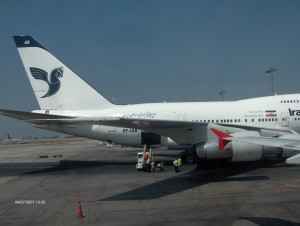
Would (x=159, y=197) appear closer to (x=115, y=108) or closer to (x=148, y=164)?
(x=148, y=164)

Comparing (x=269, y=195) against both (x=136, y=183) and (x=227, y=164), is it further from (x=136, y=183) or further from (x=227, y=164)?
(x=227, y=164)

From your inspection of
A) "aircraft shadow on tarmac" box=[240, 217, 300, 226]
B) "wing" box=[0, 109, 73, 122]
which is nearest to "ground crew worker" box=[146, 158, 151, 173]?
"wing" box=[0, 109, 73, 122]

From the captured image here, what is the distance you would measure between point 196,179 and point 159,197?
188 inches

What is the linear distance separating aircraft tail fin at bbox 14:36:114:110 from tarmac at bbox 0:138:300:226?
637cm

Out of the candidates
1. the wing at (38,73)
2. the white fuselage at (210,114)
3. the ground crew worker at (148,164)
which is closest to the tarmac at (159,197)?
the ground crew worker at (148,164)

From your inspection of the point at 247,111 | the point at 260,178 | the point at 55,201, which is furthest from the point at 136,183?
the point at 247,111

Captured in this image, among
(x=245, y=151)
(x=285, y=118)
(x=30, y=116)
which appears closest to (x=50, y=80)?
(x=30, y=116)

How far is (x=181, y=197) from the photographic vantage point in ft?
45.1

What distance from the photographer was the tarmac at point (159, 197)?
1075 cm

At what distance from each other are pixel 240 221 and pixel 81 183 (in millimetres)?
10886

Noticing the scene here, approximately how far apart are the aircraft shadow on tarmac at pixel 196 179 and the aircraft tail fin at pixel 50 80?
1099 cm

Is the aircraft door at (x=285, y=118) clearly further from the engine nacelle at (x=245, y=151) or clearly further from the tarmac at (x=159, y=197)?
the engine nacelle at (x=245, y=151)

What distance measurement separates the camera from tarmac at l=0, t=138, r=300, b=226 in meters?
10.8
